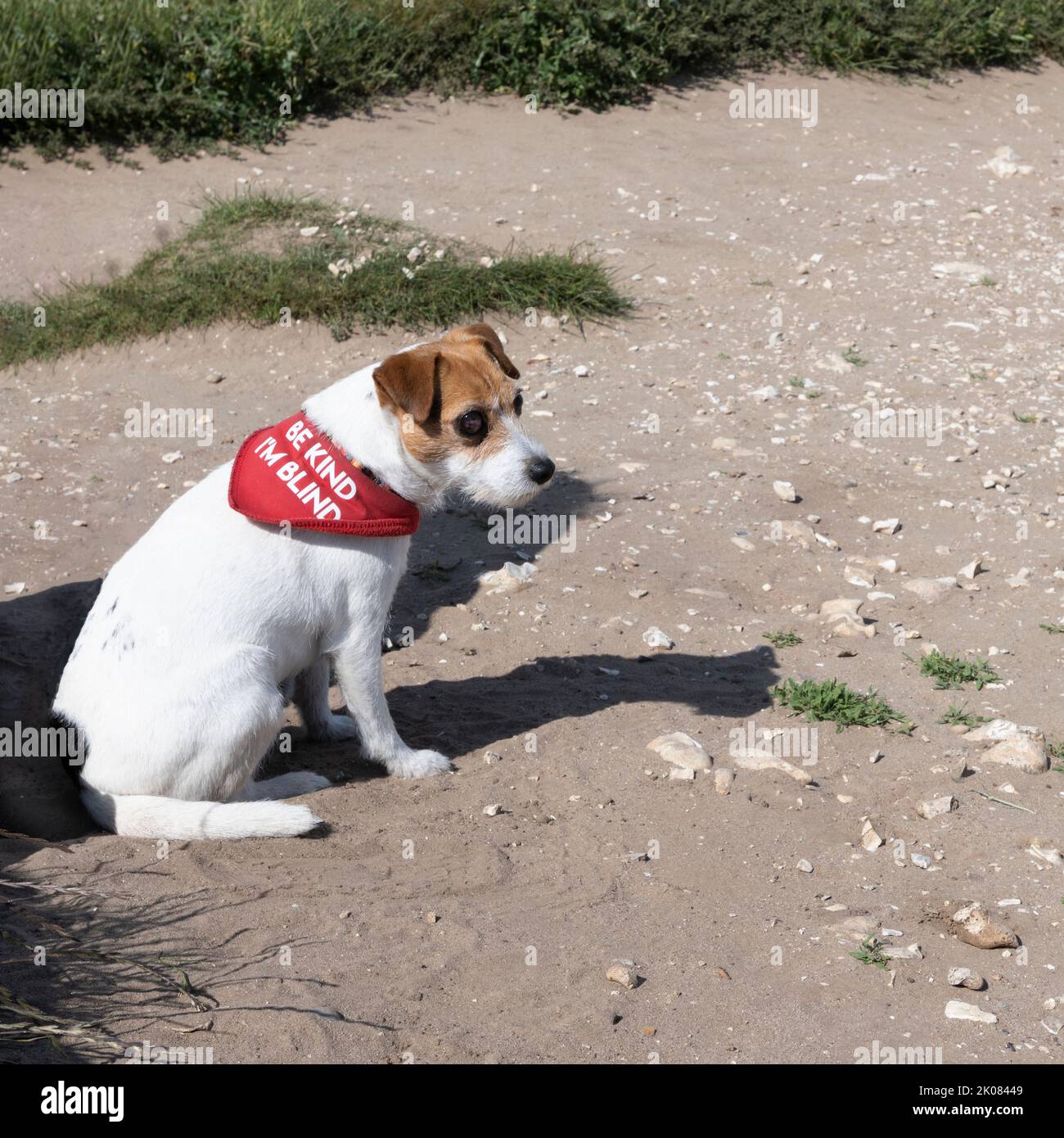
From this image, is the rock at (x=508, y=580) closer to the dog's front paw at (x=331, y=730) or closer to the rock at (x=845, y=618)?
the dog's front paw at (x=331, y=730)

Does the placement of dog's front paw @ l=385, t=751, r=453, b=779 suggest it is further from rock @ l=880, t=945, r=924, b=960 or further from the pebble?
rock @ l=880, t=945, r=924, b=960

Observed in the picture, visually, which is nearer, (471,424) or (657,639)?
(471,424)

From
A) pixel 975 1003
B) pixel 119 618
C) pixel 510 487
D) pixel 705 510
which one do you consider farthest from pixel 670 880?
pixel 705 510

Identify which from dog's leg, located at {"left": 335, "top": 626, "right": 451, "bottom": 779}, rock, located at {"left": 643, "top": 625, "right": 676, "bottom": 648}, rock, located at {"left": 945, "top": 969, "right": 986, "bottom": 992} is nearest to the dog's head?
dog's leg, located at {"left": 335, "top": 626, "right": 451, "bottom": 779}

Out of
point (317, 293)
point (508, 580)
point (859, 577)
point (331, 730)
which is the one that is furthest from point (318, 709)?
point (317, 293)

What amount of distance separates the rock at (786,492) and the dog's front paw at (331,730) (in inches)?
118

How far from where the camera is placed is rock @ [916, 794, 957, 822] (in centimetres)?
479

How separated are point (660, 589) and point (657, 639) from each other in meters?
0.47

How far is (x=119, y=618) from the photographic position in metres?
4.73

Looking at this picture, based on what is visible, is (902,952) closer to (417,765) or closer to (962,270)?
(417,765)

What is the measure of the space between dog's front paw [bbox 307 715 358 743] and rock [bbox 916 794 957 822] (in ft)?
8.13

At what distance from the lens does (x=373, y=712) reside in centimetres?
512

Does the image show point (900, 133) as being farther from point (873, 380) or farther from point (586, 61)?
point (873, 380)

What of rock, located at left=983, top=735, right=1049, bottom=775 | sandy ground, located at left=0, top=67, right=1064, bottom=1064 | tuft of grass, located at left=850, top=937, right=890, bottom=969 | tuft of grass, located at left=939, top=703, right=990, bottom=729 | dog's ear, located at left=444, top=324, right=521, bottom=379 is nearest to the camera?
sandy ground, located at left=0, top=67, right=1064, bottom=1064
